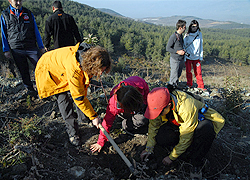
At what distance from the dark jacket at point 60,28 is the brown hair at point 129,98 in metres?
2.16

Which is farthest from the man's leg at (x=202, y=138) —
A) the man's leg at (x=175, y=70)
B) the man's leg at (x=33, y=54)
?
the man's leg at (x=33, y=54)

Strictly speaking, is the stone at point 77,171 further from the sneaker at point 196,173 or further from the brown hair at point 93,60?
the sneaker at point 196,173

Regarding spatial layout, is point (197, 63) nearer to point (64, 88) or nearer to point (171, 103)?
point (171, 103)

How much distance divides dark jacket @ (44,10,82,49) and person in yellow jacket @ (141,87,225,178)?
7.99 ft

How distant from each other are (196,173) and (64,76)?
83.9 inches

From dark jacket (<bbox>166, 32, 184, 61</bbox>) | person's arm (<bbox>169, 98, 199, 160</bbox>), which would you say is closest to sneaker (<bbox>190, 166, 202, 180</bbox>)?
person's arm (<bbox>169, 98, 199, 160</bbox>)

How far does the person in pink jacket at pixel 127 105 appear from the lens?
1.71 metres

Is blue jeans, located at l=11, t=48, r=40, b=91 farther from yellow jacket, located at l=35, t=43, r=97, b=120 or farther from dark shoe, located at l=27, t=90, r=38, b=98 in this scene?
yellow jacket, located at l=35, t=43, r=97, b=120

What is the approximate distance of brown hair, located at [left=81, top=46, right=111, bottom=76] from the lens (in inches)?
63.1

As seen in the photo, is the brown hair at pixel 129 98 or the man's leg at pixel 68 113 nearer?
the brown hair at pixel 129 98

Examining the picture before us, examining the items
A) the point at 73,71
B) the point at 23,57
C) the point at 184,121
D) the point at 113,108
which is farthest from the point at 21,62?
the point at 184,121

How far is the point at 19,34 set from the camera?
9.28 ft

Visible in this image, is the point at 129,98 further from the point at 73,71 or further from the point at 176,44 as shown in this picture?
the point at 176,44

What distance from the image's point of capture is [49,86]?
195 centimetres
